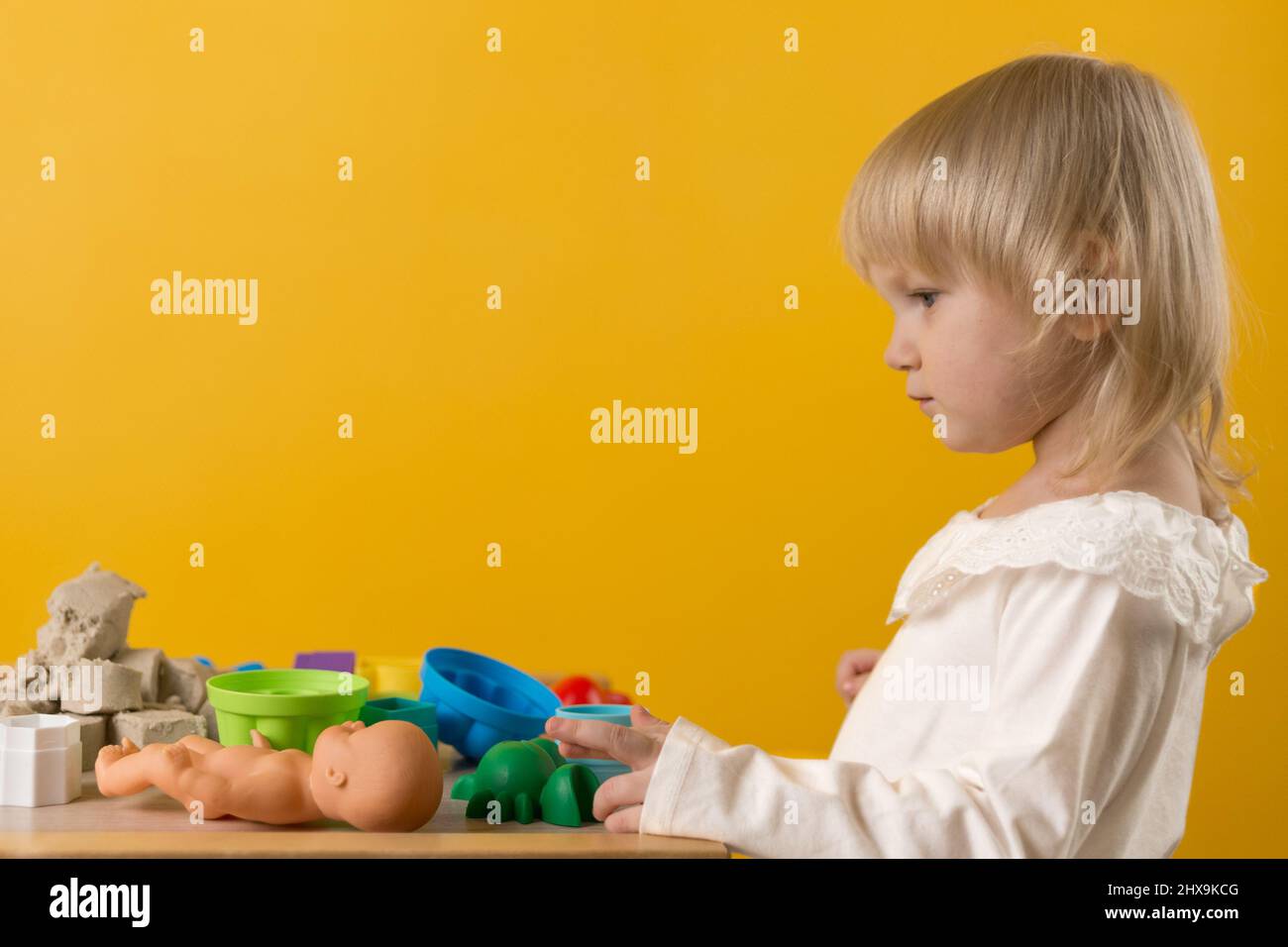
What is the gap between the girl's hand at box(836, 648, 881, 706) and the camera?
49.6 inches

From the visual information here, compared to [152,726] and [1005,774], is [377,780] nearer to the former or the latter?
[152,726]

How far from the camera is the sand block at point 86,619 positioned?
3.11 ft

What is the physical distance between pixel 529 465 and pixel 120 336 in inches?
32.2

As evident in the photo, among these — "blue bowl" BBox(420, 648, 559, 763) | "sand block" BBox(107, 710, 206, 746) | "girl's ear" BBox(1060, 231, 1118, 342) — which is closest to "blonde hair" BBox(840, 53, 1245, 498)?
"girl's ear" BBox(1060, 231, 1118, 342)

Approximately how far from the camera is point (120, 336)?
246 cm

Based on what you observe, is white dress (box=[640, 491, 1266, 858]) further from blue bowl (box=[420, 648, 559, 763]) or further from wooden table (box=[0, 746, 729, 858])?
blue bowl (box=[420, 648, 559, 763])

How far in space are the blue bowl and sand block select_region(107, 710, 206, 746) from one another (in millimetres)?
178

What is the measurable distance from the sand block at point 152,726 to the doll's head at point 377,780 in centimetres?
20

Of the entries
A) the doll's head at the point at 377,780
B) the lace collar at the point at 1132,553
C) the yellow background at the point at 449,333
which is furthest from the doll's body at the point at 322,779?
the yellow background at the point at 449,333

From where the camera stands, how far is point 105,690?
90cm

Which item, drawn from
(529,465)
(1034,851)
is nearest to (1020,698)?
(1034,851)

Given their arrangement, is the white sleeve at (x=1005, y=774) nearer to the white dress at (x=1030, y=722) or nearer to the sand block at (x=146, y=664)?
the white dress at (x=1030, y=722)
